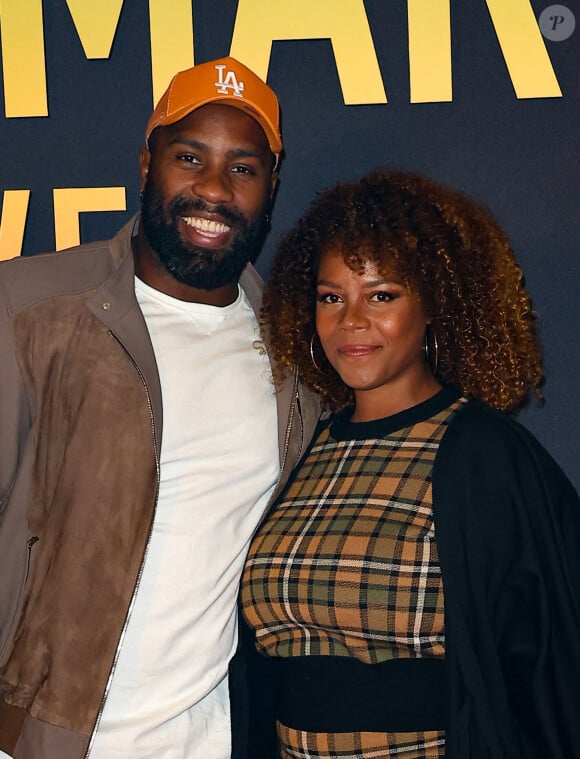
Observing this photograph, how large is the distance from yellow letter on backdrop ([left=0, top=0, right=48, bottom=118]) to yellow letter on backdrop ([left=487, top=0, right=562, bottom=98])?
135cm

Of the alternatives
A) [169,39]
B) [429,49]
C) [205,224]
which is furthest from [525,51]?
[205,224]

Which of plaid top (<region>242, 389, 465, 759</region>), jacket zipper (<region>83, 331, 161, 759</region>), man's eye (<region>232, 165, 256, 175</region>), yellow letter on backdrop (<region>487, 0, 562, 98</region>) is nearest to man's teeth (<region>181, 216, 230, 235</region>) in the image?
man's eye (<region>232, 165, 256, 175</region>)

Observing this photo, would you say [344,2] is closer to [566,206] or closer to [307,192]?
[307,192]

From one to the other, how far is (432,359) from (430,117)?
2.87 feet

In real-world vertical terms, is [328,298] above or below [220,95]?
below

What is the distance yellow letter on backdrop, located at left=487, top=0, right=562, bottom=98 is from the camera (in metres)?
2.82

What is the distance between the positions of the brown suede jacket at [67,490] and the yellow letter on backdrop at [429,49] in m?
1.19

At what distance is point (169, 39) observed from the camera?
2850mm

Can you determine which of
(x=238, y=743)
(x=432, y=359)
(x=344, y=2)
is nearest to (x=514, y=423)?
(x=432, y=359)

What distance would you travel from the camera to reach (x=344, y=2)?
2836 mm

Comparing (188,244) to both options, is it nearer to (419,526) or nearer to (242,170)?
(242,170)

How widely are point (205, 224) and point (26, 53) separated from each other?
97 cm

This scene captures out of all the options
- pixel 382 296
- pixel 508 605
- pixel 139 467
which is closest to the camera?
pixel 508 605

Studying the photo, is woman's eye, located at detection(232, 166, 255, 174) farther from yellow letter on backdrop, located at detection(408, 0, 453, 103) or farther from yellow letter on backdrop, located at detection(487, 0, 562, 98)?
yellow letter on backdrop, located at detection(487, 0, 562, 98)
